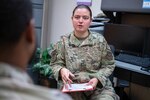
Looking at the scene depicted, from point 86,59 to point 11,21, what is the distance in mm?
1674

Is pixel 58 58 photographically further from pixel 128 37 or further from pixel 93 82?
pixel 128 37

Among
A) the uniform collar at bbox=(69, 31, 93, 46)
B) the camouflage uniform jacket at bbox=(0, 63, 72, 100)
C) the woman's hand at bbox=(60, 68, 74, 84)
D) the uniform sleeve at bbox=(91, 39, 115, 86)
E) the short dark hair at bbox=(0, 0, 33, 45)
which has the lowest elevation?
the woman's hand at bbox=(60, 68, 74, 84)

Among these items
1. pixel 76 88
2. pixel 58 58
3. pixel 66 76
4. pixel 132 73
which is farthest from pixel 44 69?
pixel 132 73

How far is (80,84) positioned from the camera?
6.83 feet

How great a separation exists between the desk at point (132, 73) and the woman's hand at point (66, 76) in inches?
26.8

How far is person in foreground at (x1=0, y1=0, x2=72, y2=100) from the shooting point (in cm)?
48

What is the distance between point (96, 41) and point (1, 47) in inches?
68.5

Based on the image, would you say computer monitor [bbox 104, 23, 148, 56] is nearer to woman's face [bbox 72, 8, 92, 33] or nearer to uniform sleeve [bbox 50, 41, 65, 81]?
woman's face [bbox 72, 8, 92, 33]

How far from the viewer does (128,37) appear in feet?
9.69

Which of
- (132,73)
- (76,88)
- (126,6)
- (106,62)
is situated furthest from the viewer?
(126,6)

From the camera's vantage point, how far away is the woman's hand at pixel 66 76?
2112 mm

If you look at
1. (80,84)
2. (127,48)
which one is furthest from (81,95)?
(127,48)

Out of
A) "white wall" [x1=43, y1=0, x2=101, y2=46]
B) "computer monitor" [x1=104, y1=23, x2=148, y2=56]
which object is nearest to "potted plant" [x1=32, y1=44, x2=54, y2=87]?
"computer monitor" [x1=104, y1=23, x2=148, y2=56]

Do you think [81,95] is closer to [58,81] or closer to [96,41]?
[58,81]
